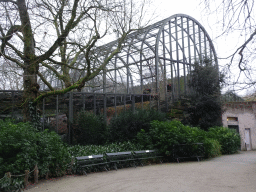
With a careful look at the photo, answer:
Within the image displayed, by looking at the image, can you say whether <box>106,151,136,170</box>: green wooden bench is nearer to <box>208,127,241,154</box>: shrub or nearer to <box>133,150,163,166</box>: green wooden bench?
<box>133,150,163,166</box>: green wooden bench

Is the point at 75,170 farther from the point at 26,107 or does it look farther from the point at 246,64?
the point at 246,64

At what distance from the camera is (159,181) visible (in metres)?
7.27

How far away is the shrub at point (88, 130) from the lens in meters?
13.1

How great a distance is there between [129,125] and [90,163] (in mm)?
4743

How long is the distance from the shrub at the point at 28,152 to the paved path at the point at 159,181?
1.64 feet

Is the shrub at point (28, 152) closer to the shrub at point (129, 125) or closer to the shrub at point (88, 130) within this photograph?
the shrub at point (88, 130)

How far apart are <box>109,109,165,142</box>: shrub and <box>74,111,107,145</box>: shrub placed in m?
0.57

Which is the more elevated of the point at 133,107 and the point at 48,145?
the point at 133,107

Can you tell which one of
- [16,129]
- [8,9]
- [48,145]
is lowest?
[48,145]

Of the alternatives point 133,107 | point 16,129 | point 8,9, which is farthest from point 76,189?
point 133,107

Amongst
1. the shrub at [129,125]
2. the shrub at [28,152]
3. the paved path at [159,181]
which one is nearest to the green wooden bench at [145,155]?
the paved path at [159,181]

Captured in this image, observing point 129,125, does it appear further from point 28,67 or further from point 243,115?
point 243,115

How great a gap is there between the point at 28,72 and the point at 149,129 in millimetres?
6183

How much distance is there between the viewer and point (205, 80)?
1916 centimetres
